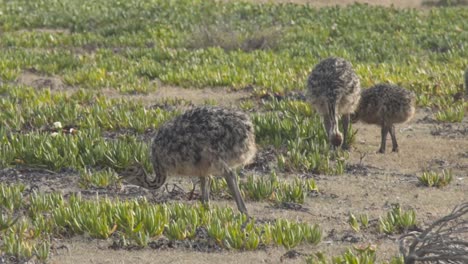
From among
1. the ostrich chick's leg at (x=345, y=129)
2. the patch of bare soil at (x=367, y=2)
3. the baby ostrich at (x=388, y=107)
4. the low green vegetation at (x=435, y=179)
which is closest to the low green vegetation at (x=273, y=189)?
the low green vegetation at (x=435, y=179)

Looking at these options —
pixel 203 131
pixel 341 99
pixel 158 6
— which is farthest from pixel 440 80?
pixel 158 6

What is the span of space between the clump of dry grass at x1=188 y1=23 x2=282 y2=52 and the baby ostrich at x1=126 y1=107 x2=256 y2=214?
12575 mm

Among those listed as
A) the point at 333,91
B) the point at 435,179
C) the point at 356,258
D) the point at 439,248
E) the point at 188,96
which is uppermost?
the point at 333,91

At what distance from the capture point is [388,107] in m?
11.1

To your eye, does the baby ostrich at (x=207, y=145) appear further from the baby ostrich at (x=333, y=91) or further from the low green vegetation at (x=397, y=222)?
the baby ostrich at (x=333, y=91)

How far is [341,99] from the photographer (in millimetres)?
10469

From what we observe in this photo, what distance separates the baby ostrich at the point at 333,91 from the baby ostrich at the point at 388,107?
439mm

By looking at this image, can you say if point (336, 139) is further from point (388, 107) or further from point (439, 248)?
point (439, 248)

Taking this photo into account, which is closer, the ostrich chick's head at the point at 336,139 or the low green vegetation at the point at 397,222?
the low green vegetation at the point at 397,222

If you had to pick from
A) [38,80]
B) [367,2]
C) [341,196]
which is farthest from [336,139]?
[367,2]

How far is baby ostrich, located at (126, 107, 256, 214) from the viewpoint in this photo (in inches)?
299

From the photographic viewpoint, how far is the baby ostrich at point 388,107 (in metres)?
11.1

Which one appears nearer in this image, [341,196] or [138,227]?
[138,227]

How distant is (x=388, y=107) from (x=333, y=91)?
3.71 feet
